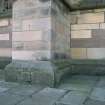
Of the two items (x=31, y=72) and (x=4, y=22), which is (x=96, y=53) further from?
(x=4, y=22)

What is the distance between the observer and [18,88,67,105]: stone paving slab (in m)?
2.44

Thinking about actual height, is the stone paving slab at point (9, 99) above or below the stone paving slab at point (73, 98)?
above

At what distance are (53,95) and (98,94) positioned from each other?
28.7 inches

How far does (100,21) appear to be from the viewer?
4629 millimetres

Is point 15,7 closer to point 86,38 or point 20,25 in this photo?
point 20,25

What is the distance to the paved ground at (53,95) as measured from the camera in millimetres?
2465

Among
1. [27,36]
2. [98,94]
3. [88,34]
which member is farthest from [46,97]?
[88,34]

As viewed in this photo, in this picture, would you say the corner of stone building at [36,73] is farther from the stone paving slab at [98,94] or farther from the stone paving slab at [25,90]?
the stone paving slab at [98,94]

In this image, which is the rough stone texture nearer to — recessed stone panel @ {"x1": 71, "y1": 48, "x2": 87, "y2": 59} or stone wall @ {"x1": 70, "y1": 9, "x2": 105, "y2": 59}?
stone wall @ {"x1": 70, "y1": 9, "x2": 105, "y2": 59}

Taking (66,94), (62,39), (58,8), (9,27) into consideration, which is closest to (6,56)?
(9,27)

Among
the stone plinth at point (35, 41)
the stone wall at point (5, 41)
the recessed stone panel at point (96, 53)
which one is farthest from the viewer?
the stone wall at point (5, 41)

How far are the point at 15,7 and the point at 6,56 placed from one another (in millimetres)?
1885

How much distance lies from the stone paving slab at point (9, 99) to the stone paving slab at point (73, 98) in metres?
0.58

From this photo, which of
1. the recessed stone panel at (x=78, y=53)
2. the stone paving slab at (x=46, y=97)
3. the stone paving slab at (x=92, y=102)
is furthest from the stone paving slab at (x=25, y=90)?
the recessed stone panel at (x=78, y=53)
